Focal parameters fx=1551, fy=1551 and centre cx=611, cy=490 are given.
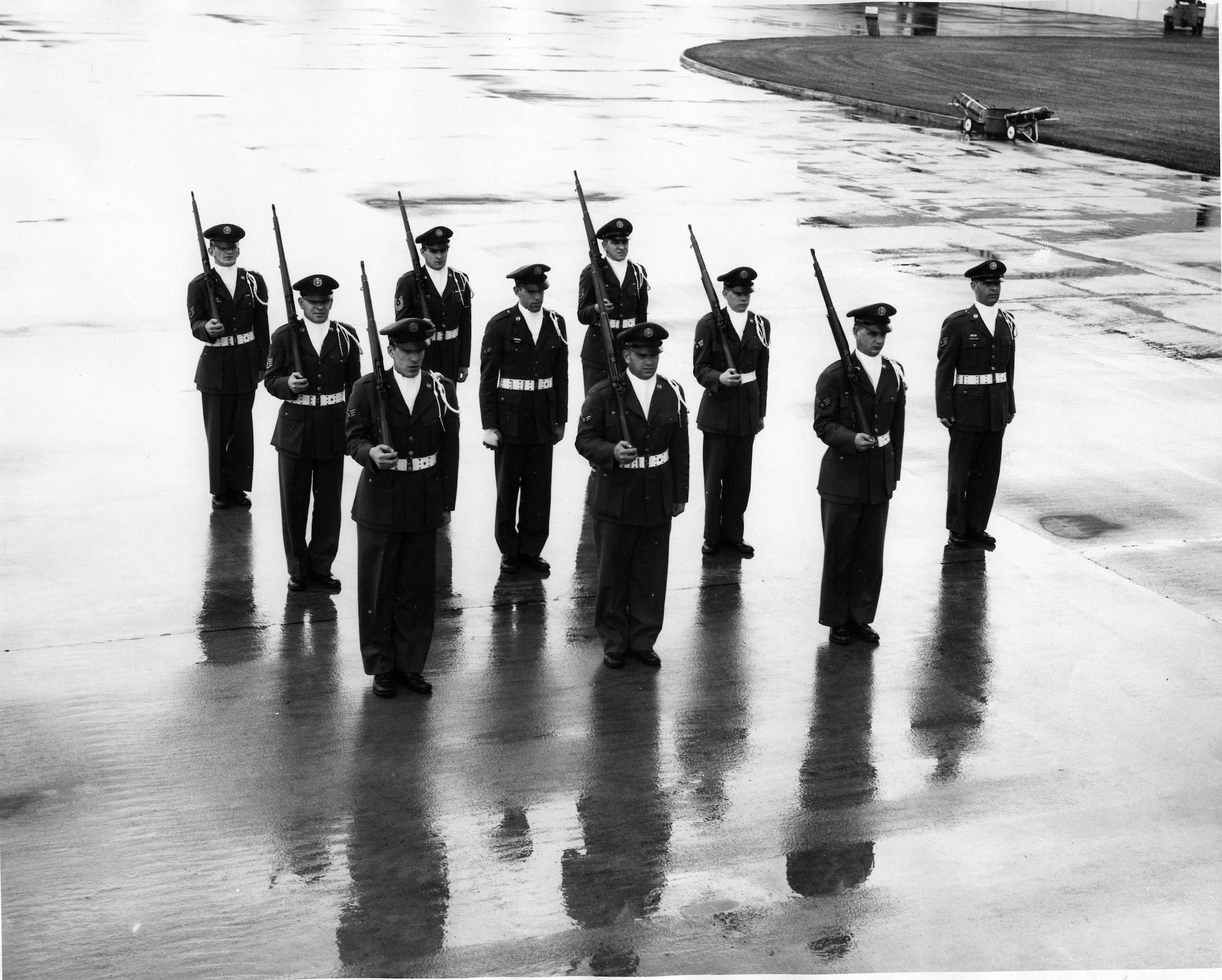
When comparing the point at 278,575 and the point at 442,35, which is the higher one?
the point at 442,35

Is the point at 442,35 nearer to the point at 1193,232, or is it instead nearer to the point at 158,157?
the point at 158,157

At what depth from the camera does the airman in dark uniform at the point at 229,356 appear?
8930mm

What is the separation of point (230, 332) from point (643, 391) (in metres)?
2.96

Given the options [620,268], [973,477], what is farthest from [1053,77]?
[973,477]

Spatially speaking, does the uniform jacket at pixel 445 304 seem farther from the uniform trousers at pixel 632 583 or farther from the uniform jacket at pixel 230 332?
the uniform trousers at pixel 632 583

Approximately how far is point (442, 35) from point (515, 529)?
107ft

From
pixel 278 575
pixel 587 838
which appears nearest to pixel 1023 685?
pixel 587 838

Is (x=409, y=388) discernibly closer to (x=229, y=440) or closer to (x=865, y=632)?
(x=865, y=632)

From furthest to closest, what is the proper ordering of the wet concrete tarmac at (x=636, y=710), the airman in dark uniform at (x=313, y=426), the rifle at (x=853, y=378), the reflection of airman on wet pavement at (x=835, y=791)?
the airman in dark uniform at (x=313, y=426) → the rifle at (x=853, y=378) → the reflection of airman on wet pavement at (x=835, y=791) → the wet concrete tarmac at (x=636, y=710)

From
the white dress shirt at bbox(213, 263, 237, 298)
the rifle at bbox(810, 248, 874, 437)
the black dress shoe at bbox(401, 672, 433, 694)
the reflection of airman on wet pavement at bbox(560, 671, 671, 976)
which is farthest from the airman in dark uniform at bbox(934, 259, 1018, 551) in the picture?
the white dress shirt at bbox(213, 263, 237, 298)

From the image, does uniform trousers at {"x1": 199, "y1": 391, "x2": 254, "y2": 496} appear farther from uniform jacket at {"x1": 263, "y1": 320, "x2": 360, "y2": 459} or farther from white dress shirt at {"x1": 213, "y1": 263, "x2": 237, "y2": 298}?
uniform jacket at {"x1": 263, "y1": 320, "x2": 360, "y2": 459}

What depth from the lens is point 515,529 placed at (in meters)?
8.50

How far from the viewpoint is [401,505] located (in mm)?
6770

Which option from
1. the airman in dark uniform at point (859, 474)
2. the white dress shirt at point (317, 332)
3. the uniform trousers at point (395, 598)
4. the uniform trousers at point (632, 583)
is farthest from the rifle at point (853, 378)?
the white dress shirt at point (317, 332)
